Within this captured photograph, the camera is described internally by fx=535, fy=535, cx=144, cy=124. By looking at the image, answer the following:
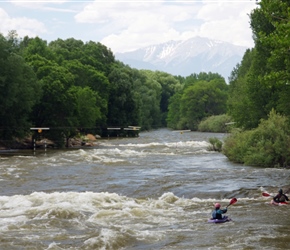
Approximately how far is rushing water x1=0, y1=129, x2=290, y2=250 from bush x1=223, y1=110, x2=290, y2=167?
145 centimetres

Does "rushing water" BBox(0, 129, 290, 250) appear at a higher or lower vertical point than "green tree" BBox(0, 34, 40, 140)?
lower

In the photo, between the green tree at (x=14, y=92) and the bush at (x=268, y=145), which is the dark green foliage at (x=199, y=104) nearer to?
the green tree at (x=14, y=92)

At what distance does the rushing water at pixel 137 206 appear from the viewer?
15.6m

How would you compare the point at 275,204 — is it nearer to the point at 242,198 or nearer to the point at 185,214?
the point at 242,198

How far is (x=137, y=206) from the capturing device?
21.2 m

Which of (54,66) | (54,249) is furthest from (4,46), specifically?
(54,249)

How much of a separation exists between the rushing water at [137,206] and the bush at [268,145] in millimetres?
1454

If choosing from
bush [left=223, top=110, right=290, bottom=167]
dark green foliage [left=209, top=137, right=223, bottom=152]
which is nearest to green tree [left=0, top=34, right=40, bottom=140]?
dark green foliage [left=209, top=137, right=223, bottom=152]

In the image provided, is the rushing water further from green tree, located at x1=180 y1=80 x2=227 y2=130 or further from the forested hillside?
green tree, located at x1=180 y1=80 x2=227 y2=130

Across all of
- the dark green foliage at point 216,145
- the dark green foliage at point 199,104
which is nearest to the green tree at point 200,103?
the dark green foliage at point 199,104

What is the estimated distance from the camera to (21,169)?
3344 centimetres

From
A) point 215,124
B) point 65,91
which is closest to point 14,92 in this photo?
point 65,91

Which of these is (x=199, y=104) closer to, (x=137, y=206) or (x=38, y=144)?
(x=38, y=144)

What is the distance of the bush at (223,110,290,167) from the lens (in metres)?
34.0
